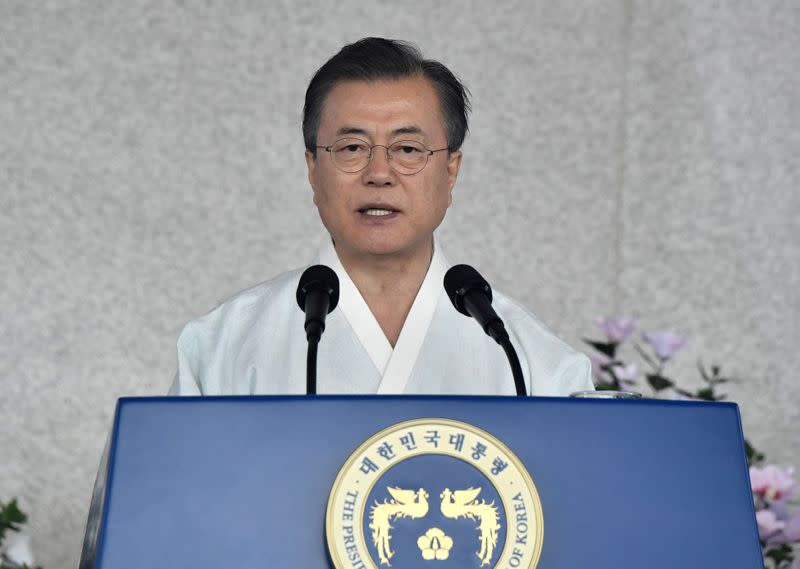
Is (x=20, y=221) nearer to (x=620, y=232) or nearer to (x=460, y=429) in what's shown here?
(x=620, y=232)

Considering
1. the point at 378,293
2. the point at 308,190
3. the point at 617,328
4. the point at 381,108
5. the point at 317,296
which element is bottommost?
the point at 317,296

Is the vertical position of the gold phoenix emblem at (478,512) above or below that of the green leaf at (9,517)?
below

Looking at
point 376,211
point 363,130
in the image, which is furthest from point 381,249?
point 363,130

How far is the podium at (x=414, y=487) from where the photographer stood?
0.67 m

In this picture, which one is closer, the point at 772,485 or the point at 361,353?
the point at 361,353

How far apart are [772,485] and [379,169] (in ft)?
2.38

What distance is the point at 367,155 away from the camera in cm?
127

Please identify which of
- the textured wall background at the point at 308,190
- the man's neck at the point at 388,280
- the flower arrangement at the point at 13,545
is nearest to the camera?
the man's neck at the point at 388,280

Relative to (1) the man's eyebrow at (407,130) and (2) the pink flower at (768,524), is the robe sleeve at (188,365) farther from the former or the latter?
(2) the pink flower at (768,524)

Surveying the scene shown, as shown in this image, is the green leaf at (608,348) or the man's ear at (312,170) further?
the green leaf at (608,348)

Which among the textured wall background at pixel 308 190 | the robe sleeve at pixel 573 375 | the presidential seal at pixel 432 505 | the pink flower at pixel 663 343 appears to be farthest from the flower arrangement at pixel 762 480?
the textured wall background at pixel 308 190

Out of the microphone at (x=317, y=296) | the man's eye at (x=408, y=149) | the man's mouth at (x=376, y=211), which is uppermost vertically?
the man's eye at (x=408, y=149)

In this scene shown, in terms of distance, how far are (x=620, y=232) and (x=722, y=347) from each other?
0.38 meters

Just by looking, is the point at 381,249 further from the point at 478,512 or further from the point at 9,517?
the point at 9,517
